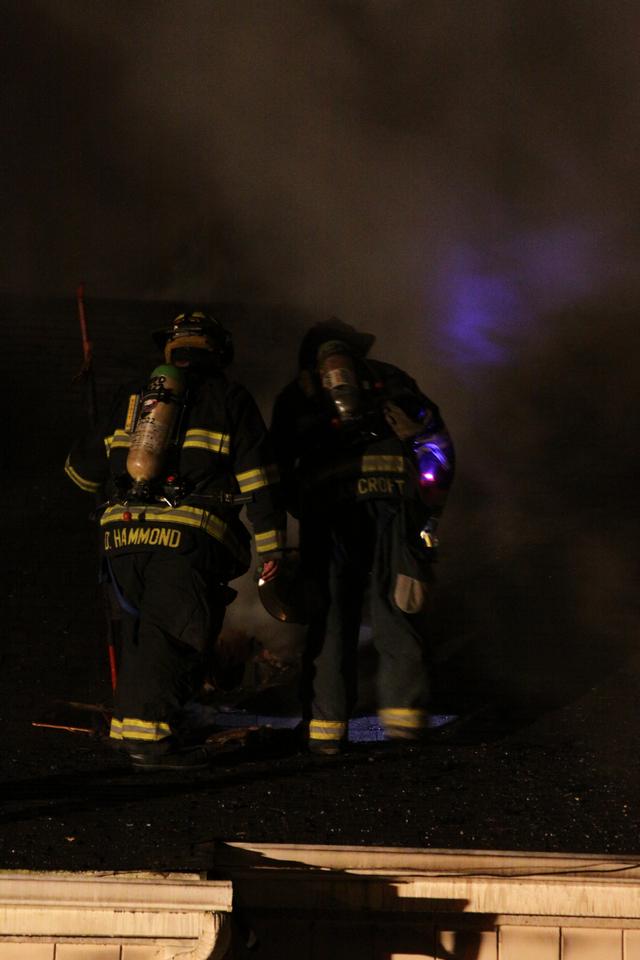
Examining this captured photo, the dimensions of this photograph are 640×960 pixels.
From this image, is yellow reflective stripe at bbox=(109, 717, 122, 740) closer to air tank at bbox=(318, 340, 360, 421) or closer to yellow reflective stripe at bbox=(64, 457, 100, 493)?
yellow reflective stripe at bbox=(64, 457, 100, 493)

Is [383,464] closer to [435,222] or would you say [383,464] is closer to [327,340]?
[327,340]

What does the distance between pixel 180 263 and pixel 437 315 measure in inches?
67.7

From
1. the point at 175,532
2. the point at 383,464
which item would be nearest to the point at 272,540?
the point at 175,532

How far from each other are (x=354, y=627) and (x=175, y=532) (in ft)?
2.69

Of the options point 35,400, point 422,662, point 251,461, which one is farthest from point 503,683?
point 35,400

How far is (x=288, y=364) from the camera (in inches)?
333

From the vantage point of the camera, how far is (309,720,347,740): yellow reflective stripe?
5031mm

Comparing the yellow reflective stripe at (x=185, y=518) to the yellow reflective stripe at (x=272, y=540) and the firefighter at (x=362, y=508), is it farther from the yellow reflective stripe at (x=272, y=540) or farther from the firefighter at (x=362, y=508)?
the firefighter at (x=362, y=508)

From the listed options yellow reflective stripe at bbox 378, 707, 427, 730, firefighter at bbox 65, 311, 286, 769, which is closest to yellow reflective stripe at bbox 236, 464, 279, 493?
firefighter at bbox 65, 311, 286, 769

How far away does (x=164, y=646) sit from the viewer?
15.8 ft

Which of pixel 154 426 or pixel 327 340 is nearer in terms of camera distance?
pixel 154 426

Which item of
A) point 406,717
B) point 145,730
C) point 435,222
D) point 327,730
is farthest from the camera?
point 435,222

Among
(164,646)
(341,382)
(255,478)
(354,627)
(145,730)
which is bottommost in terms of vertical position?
(145,730)

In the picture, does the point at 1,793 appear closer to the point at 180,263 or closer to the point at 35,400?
the point at 35,400
